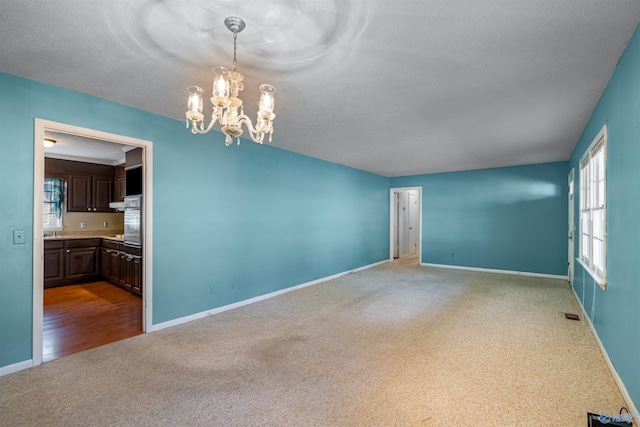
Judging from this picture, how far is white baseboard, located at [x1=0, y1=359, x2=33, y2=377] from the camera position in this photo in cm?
243

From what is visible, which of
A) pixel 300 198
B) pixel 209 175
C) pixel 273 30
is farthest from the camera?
pixel 300 198

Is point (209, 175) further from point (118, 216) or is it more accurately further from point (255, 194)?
point (118, 216)

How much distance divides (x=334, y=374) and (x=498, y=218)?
5868 millimetres

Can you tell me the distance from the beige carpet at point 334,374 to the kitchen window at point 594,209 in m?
0.79

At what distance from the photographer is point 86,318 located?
378 centimetres

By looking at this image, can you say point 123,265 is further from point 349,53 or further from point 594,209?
point 594,209

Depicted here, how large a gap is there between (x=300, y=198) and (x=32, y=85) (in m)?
3.60

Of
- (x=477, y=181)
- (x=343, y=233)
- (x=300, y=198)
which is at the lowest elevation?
(x=343, y=233)

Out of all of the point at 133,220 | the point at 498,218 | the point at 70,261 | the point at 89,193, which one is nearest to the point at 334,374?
the point at 133,220

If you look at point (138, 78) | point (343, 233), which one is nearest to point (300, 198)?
Answer: point (343, 233)

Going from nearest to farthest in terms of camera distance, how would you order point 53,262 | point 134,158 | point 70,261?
point 134,158 < point 53,262 < point 70,261

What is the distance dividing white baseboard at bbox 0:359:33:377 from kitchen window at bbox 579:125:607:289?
5.01 meters

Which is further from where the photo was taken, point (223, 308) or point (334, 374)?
point (223, 308)

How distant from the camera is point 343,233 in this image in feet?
21.4
